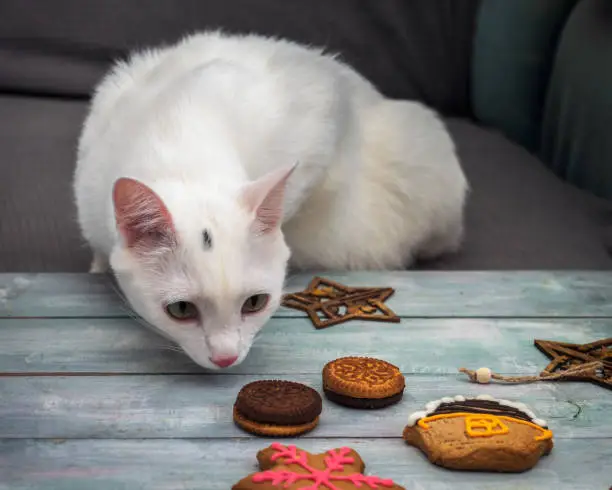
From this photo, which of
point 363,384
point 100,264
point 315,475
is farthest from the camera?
point 100,264

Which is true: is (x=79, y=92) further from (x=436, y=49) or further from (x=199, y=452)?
(x=199, y=452)

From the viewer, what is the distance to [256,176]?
1.31 m

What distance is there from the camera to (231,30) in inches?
83.3

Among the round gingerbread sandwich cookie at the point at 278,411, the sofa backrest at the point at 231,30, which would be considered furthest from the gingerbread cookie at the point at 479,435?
the sofa backrest at the point at 231,30

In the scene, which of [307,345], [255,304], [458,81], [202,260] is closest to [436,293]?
[307,345]

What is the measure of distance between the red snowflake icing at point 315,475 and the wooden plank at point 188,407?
0.09 metres

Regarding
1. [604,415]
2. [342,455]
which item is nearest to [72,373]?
[342,455]

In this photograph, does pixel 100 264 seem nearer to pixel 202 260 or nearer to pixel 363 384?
pixel 202 260

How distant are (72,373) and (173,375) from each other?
0.44ft

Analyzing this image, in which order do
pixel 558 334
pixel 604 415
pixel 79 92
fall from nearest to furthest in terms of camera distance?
pixel 604 415 → pixel 558 334 → pixel 79 92

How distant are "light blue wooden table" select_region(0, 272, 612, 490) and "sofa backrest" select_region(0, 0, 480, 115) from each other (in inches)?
34.9

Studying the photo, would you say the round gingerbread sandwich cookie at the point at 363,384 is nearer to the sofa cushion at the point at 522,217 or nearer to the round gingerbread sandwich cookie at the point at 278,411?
the round gingerbread sandwich cookie at the point at 278,411

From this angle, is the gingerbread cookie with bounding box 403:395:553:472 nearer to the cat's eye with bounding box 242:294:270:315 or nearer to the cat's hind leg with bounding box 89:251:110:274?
the cat's eye with bounding box 242:294:270:315

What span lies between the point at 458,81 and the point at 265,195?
1.40 metres
